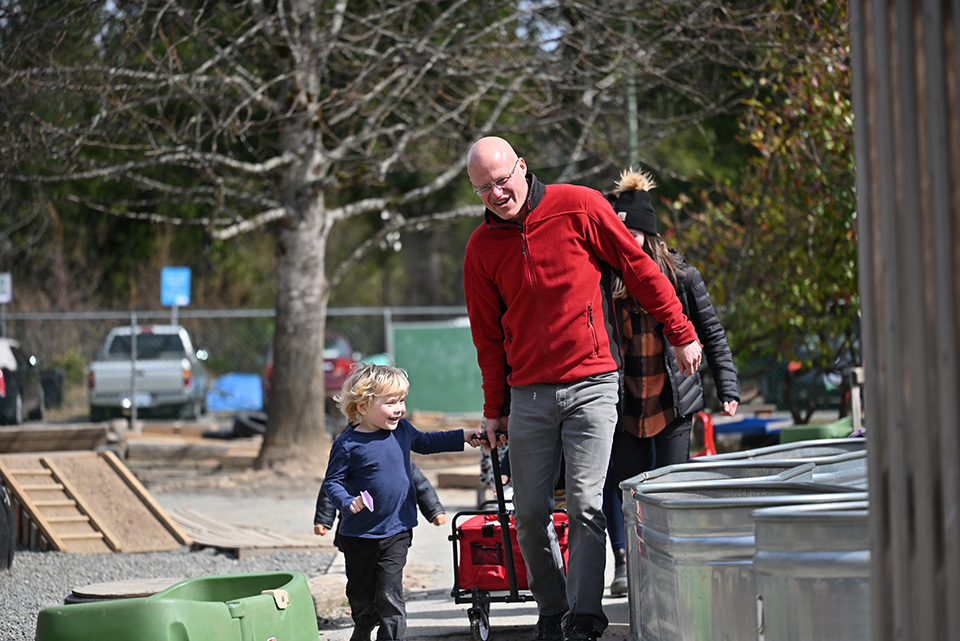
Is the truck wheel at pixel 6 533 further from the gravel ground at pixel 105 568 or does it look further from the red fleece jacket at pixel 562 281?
the red fleece jacket at pixel 562 281

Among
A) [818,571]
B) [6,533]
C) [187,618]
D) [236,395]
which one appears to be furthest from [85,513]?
[236,395]

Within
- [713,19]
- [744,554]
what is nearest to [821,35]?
[713,19]

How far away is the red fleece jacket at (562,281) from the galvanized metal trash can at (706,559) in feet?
2.73

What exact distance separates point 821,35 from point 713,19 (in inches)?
35.1

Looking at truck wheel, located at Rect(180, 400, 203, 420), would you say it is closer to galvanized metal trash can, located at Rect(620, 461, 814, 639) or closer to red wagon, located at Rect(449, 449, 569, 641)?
red wagon, located at Rect(449, 449, 569, 641)

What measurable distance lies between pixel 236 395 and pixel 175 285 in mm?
3993

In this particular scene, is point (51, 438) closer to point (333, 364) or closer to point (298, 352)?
point (298, 352)

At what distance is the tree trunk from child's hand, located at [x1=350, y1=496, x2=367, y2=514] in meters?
6.97

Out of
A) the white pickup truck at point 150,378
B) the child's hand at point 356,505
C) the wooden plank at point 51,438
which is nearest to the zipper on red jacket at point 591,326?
the child's hand at point 356,505

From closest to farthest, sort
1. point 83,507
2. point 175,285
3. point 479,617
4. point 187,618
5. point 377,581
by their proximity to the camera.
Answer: point 187,618 < point 377,581 < point 479,617 < point 83,507 < point 175,285

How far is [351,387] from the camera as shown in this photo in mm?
4598

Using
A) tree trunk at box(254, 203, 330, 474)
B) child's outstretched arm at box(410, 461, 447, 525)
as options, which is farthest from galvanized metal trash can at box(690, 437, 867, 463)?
tree trunk at box(254, 203, 330, 474)

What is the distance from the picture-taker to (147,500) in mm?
7566

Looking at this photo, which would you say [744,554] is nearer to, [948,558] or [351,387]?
[948,558]
